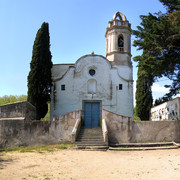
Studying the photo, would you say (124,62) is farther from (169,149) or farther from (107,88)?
(169,149)

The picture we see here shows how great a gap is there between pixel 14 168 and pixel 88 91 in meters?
13.4

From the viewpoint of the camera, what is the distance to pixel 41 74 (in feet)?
67.2

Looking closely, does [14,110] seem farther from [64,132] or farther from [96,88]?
[96,88]

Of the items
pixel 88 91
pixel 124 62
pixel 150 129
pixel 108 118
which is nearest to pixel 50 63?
pixel 88 91

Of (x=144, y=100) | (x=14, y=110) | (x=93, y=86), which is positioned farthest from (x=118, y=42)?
(x=14, y=110)

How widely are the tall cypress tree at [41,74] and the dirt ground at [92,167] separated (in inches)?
350

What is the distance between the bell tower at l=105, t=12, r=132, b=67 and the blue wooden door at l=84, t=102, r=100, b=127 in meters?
4.87

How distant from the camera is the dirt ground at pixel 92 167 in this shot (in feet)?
25.3

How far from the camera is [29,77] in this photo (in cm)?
2072

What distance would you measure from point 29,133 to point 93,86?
8.82 m

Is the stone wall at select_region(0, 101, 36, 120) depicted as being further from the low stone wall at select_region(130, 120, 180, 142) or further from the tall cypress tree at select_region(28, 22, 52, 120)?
the low stone wall at select_region(130, 120, 180, 142)

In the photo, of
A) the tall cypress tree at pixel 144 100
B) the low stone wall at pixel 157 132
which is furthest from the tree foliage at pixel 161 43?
the tall cypress tree at pixel 144 100

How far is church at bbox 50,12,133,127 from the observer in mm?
21281

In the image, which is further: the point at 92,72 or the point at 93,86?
the point at 92,72
